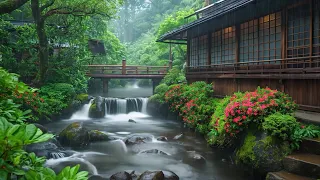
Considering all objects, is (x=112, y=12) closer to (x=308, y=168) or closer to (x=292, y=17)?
(x=292, y=17)

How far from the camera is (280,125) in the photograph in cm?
836

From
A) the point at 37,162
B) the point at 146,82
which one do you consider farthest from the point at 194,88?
the point at 146,82

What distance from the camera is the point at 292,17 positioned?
11.4m

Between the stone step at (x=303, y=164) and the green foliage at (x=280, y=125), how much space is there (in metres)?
0.72

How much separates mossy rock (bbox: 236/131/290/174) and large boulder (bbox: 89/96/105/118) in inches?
591

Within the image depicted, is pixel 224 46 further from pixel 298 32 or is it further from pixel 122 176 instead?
pixel 122 176

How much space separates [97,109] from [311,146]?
17409 mm

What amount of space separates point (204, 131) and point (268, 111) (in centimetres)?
478

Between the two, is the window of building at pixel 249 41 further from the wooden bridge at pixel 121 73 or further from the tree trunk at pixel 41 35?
the wooden bridge at pixel 121 73

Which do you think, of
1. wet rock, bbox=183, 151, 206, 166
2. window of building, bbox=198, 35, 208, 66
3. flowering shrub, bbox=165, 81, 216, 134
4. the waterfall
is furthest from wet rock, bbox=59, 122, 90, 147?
window of building, bbox=198, 35, 208, 66

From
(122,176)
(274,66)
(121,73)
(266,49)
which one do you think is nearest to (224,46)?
(266,49)

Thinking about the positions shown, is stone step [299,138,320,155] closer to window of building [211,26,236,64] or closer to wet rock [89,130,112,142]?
window of building [211,26,236,64]

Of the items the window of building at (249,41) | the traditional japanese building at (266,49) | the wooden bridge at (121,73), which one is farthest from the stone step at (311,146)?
the wooden bridge at (121,73)

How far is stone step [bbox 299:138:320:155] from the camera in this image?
763 cm
